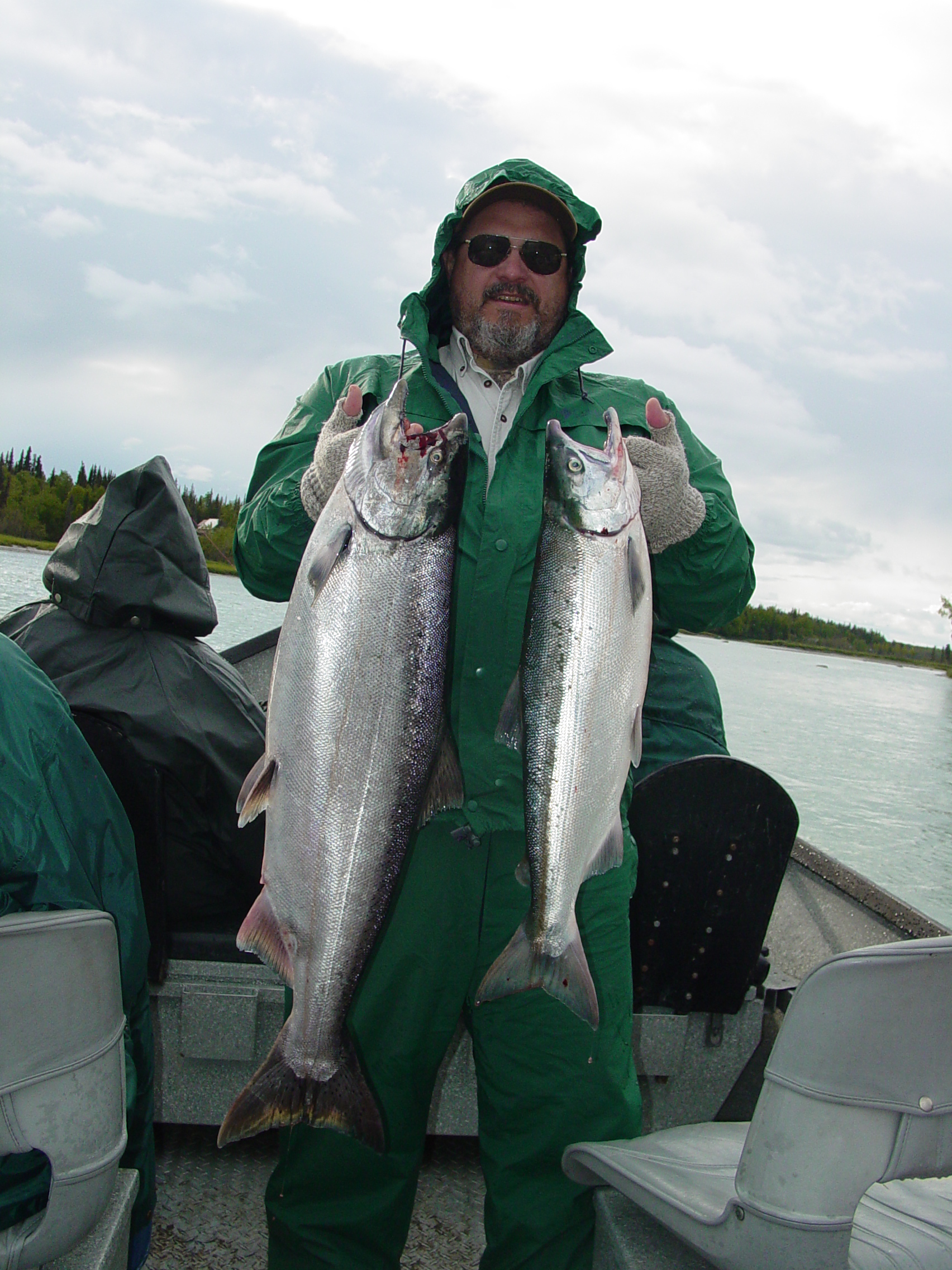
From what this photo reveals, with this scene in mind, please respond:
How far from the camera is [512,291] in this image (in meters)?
2.92

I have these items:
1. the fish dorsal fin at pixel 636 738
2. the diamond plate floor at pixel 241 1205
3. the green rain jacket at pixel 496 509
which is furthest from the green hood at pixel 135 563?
the diamond plate floor at pixel 241 1205

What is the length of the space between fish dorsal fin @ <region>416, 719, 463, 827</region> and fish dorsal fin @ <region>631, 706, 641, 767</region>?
0.48m

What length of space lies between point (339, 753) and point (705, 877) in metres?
1.56

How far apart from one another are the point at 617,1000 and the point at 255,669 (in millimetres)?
4509

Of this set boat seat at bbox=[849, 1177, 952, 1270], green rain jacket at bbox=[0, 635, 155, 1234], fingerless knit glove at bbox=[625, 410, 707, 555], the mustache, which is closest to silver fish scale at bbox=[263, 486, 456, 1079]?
green rain jacket at bbox=[0, 635, 155, 1234]

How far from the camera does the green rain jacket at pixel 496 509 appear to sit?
2584mm

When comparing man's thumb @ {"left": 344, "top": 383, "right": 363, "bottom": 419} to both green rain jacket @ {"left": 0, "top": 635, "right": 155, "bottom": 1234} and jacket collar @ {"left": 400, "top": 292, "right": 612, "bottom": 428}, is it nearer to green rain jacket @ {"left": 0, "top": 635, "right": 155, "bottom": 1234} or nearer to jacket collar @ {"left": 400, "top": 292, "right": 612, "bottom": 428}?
jacket collar @ {"left": 400, "top": 292, "right": 612, "bottom": 428}

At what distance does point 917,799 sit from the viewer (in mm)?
16469

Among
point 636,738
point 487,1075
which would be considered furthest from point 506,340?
point 487,1075

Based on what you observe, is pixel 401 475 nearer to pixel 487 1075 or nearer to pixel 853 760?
pixel 487 1075

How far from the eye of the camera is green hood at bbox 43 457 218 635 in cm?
320

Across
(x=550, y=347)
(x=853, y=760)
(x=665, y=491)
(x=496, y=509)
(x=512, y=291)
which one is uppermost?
(x=512, y=291)

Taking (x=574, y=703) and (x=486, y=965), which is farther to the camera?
(x=486, y=965)

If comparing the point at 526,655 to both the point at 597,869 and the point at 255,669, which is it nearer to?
the point at 597,869
